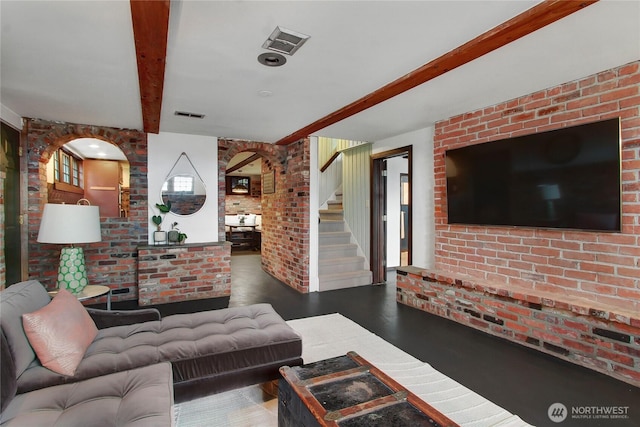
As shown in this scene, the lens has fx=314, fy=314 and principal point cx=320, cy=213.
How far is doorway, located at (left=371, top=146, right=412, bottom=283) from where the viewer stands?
473 centimetres

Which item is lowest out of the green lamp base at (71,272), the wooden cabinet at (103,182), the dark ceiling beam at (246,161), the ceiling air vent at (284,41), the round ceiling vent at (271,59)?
the green lamp base at (71,272)

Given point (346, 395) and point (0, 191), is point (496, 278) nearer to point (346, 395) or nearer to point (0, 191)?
point (346, 395)

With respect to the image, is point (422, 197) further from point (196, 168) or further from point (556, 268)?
point (196, 168)

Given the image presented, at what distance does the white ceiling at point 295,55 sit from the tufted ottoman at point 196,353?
1878 mm

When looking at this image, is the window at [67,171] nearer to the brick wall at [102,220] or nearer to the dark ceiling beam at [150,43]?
the brick wall at [102,220]

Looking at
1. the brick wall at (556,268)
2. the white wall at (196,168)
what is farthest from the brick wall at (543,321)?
the white wall at (196,168)

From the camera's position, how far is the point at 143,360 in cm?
176

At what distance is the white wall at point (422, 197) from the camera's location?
409 centimetres

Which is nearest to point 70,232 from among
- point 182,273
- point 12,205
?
point 12,205

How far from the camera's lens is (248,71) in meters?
2.42

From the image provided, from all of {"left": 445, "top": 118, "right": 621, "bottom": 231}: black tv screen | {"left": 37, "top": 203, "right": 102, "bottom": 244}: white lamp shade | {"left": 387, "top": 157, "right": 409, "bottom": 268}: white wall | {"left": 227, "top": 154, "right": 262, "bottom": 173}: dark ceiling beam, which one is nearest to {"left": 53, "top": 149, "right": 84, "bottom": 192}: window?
{"left": 37, "top": 203, "right": 102, "bottom": 244}: white lamp shade

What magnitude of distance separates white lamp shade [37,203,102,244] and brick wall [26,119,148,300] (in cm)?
133

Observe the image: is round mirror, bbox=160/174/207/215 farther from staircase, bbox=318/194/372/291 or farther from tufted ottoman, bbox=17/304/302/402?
tufted ottoman, bbox=17/304/302/402

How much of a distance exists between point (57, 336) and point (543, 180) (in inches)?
144
